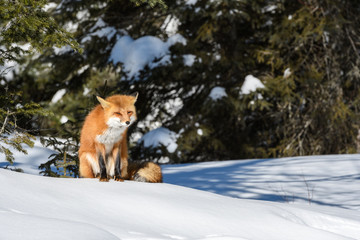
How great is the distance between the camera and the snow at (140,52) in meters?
11.8

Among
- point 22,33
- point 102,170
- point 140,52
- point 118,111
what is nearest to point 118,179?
point 102,170

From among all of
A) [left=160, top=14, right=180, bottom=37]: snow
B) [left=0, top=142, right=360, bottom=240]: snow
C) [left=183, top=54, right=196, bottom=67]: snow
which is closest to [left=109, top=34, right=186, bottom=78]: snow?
[left=183, top=54, right=196, bottom=67]: snow

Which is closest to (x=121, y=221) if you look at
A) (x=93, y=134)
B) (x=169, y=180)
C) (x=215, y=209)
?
(x=215, y=209)

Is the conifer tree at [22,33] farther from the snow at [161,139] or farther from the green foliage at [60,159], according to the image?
the snow at [161,139]

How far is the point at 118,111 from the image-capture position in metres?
4.58

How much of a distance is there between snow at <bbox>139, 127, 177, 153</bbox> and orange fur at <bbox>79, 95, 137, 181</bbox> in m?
6.75

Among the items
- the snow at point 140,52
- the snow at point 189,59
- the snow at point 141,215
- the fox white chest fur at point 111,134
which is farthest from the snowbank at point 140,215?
the snow at point 140,52

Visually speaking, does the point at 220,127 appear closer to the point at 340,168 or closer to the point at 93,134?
the point at 340,168

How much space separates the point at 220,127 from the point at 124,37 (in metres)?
3.84

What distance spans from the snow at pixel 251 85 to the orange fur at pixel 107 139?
699cm

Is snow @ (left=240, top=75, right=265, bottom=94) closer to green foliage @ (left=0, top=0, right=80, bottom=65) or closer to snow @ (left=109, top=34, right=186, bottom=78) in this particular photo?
snow @ (left=109, top=34, right=186, bottom=78)

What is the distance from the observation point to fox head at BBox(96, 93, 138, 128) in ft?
14.9

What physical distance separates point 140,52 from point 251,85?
3.09m

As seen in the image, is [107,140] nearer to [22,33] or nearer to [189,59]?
[22,33]
